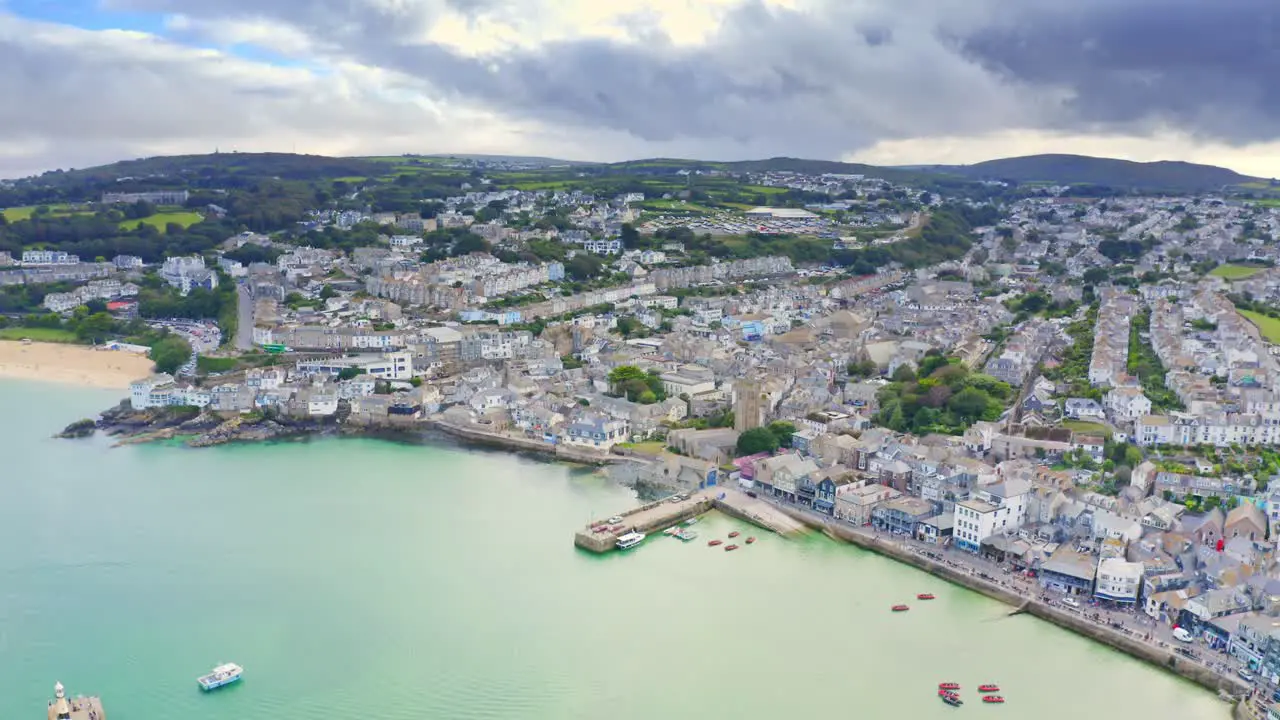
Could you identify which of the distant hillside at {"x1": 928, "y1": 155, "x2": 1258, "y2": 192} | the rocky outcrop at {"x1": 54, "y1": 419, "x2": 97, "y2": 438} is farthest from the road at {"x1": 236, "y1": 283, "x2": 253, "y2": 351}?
the distant hillside at {"x1": 928, "y1": 155, "x2": 1258, "y2": 192}

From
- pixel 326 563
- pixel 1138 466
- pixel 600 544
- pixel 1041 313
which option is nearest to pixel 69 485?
pixel 326 563

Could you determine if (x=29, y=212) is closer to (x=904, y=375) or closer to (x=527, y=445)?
(x=527, y=445)

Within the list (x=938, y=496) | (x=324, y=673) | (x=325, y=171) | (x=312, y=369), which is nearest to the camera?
(x=324, y=673)

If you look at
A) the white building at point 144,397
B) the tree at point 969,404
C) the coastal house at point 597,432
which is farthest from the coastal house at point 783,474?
the white building at point 144,397

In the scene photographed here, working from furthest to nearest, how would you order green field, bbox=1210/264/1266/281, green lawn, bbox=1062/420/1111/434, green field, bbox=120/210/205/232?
green field, bbox=120/210/205/232, green field, bbox=1210/264/1266/281, green lawn, bbox=1062/420/1111/434

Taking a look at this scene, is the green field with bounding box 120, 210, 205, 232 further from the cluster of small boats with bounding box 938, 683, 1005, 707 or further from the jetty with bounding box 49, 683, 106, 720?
the cluster of small boats with bounding box 938, 683, 1005, 707

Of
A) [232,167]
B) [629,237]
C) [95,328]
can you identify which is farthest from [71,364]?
[232,167]

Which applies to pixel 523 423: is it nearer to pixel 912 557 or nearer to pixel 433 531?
pixel 433 531
